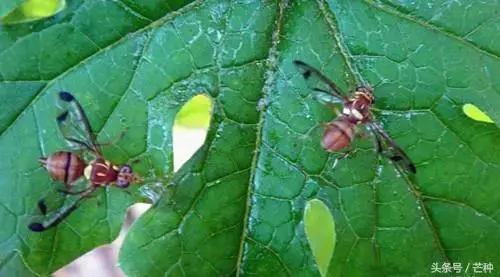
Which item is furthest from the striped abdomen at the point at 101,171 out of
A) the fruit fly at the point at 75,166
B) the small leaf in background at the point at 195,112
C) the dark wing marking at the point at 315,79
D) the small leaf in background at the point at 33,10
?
the small leaf in background at the point at 195,112

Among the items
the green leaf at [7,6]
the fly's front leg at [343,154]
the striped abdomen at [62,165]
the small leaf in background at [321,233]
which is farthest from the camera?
the small leaf in background at [321,233]

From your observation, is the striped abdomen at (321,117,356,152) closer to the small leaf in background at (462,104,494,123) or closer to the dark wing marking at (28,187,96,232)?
the small leaf in background at (462,104,494,123)

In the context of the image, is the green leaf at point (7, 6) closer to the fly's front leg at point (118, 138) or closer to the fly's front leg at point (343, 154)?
the fly's front leg at point (118, 138)

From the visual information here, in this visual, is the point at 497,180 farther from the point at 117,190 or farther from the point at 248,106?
the point at 117,190

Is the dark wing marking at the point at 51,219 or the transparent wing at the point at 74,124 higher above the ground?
the transparent wing at the point at 74,124

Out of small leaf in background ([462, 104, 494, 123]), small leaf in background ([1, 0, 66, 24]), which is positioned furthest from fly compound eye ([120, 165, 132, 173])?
small leaf in background ([462, 104, 494, 123])

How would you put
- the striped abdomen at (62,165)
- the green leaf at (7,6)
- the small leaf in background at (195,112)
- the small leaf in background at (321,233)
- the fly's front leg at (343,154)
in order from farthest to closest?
the small leaf in background at (195,112) < the small leaf in background at (321,233) < the fly's front leg at (343,154) < the striped abdomen at (62,165) < the green leaf at (7,6)
